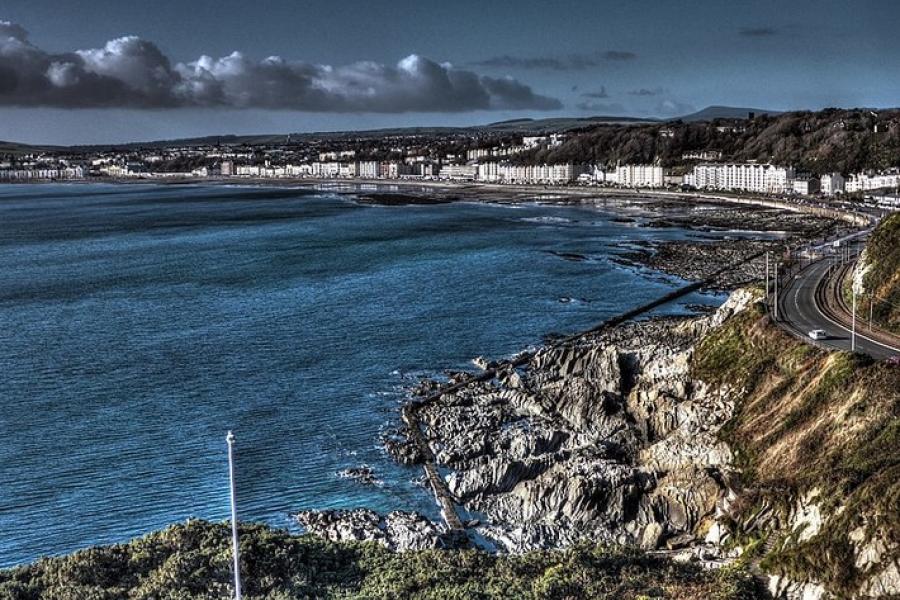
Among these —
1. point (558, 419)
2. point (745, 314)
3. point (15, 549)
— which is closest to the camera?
point (15, 549)

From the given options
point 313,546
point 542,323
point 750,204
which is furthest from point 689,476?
A: point 750,204

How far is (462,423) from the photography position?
1300 inches

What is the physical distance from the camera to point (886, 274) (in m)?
38.1

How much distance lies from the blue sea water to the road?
990 centimetres

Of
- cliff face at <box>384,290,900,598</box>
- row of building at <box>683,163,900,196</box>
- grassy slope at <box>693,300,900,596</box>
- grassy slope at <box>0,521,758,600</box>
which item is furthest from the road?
row of building at <box>683,163,900,196</box>

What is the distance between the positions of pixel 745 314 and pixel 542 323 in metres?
15.9

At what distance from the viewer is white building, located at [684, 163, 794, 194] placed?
143250mm

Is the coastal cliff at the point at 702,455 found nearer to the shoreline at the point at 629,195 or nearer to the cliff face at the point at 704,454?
the cliff face at the point at 704,454

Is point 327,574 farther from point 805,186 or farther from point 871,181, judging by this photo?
point 805,186

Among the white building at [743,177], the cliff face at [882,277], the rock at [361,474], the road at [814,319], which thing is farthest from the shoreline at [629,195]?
the rock at [361,474]

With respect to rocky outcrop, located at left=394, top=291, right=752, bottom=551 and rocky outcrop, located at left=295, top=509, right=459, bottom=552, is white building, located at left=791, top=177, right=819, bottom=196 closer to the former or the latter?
rocky outcrop, located at left=394, top=291, right=752, bottom=551

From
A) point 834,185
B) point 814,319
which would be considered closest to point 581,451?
point 814,319

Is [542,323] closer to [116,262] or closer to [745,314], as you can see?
[745,314]

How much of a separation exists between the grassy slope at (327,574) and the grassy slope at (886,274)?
19.2 meters
